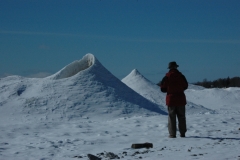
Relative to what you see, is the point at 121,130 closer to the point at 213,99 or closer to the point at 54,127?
the point at 54,127

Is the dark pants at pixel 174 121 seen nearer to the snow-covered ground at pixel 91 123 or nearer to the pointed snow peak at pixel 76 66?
the snow-covered ground at pixel 91 123

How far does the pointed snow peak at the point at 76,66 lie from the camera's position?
68.9 feet

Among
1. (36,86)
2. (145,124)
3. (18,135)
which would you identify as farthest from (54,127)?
(36,86)

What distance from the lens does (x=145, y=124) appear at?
Result: 1148cm

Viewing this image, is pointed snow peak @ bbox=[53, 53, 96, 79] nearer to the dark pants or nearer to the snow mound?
the snow mound

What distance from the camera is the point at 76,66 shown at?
21.4m

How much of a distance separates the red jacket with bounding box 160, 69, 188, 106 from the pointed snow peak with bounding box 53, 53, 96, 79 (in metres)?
12.3

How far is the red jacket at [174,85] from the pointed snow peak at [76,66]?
12349mm

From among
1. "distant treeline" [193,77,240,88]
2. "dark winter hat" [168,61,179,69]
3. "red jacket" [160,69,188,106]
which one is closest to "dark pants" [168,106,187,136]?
"red jacket" [160,69,188,106]

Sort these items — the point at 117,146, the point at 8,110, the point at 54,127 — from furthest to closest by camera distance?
the point at 8,110 < the point at 54,127 < the point at 117,146

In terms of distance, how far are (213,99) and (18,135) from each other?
87.6ft

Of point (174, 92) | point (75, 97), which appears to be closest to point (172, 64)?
point (174, 92)

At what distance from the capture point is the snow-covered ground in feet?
24.2

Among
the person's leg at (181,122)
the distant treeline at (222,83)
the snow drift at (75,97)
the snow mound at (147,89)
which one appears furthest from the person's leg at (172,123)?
the distant treeline at (222,83)
